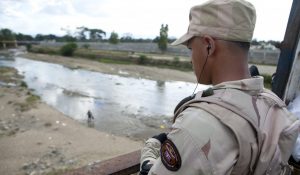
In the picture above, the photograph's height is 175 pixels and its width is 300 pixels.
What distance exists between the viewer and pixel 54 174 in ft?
32.3

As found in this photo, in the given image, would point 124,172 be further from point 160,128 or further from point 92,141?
point 160,128

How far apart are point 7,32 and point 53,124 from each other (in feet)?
291

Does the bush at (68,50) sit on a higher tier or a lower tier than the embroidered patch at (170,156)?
lower

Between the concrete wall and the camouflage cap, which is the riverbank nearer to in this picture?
the concrete wall

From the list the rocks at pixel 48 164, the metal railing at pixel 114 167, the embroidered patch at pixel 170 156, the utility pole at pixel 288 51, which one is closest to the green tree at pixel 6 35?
the rocks at pixel 48 164

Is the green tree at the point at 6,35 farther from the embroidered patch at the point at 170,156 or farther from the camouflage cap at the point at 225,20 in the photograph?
the embroidered patch at the point at 170,156

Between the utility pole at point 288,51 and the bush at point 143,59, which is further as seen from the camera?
the bush at point 143,59

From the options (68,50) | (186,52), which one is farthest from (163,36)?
(68,50)

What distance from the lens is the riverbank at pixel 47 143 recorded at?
10.8 metres

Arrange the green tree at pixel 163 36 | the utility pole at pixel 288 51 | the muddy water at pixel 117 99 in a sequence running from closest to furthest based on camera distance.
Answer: the utility pole at pixel 288 51 < the muddy water at pixel 117 99 < the green tree at pixel 163 36

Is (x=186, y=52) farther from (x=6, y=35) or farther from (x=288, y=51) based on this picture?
(x=6, y=35)

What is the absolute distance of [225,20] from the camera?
1241mm

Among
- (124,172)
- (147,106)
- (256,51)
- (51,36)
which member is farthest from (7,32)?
(124,172)

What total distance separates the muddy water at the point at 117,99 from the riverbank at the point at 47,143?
4.56 ft
